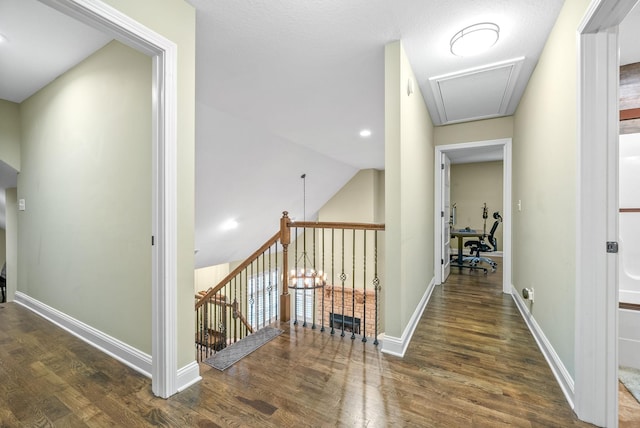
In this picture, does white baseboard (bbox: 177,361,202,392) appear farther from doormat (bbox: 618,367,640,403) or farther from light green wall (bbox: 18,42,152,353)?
doormat (bbox: 618,367,640,403)

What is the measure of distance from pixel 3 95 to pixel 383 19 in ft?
12.7

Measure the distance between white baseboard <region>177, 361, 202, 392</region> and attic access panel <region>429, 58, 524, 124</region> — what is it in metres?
3.09

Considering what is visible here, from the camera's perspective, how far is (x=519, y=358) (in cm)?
210

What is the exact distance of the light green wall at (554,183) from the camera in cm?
Answer: 162

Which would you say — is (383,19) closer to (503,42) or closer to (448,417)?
(503,42)

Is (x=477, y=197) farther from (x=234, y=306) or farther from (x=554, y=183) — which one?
(x=234, y=306)

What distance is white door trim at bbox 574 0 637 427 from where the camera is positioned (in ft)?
4.50

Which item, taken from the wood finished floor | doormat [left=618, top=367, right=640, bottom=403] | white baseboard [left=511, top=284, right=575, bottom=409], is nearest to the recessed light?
the wood finished floor

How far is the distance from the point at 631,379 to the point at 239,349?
2703 mm

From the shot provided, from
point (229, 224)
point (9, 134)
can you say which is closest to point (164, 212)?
point (9, 134)

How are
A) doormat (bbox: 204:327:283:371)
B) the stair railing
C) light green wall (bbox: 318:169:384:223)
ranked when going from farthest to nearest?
light green wall (bbox: 318:169:384:223)
the stair railing
doormat (bbox: 204:327:283:371)

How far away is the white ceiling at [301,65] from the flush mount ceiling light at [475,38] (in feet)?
0.15

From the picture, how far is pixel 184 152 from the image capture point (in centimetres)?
169

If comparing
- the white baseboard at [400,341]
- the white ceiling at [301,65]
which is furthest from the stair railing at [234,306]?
the white ceiling at [301,65]
